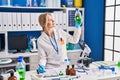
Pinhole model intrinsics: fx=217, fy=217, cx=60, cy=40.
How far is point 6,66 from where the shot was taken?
11.8 feet

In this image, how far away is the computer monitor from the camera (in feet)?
12.8

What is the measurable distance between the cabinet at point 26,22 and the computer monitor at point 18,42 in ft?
0.25

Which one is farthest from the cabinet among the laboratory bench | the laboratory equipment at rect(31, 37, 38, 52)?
the laboratory bench

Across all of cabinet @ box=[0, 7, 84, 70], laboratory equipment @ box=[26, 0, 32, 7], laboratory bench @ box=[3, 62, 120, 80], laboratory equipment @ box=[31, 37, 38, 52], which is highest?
laboratory equipment @ box=[26, 0, 32, 7]

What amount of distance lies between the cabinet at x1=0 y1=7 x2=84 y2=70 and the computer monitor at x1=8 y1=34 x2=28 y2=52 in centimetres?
8

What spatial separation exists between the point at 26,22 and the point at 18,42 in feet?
1.30

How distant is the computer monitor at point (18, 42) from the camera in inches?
154

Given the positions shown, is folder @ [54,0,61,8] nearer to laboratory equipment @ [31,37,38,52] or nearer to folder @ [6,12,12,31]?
laboratory equipment @ [31,37,38,52]

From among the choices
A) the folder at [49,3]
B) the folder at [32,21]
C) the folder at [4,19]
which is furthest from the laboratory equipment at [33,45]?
the folder at [49,3]

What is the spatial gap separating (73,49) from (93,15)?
779 millimetres

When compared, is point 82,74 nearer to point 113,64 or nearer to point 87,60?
point 87,60

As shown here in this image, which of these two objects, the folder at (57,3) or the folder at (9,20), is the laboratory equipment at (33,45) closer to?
the folder at (9,20)

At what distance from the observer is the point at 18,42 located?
3.96 meters

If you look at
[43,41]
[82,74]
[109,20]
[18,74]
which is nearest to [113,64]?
[82,74]
